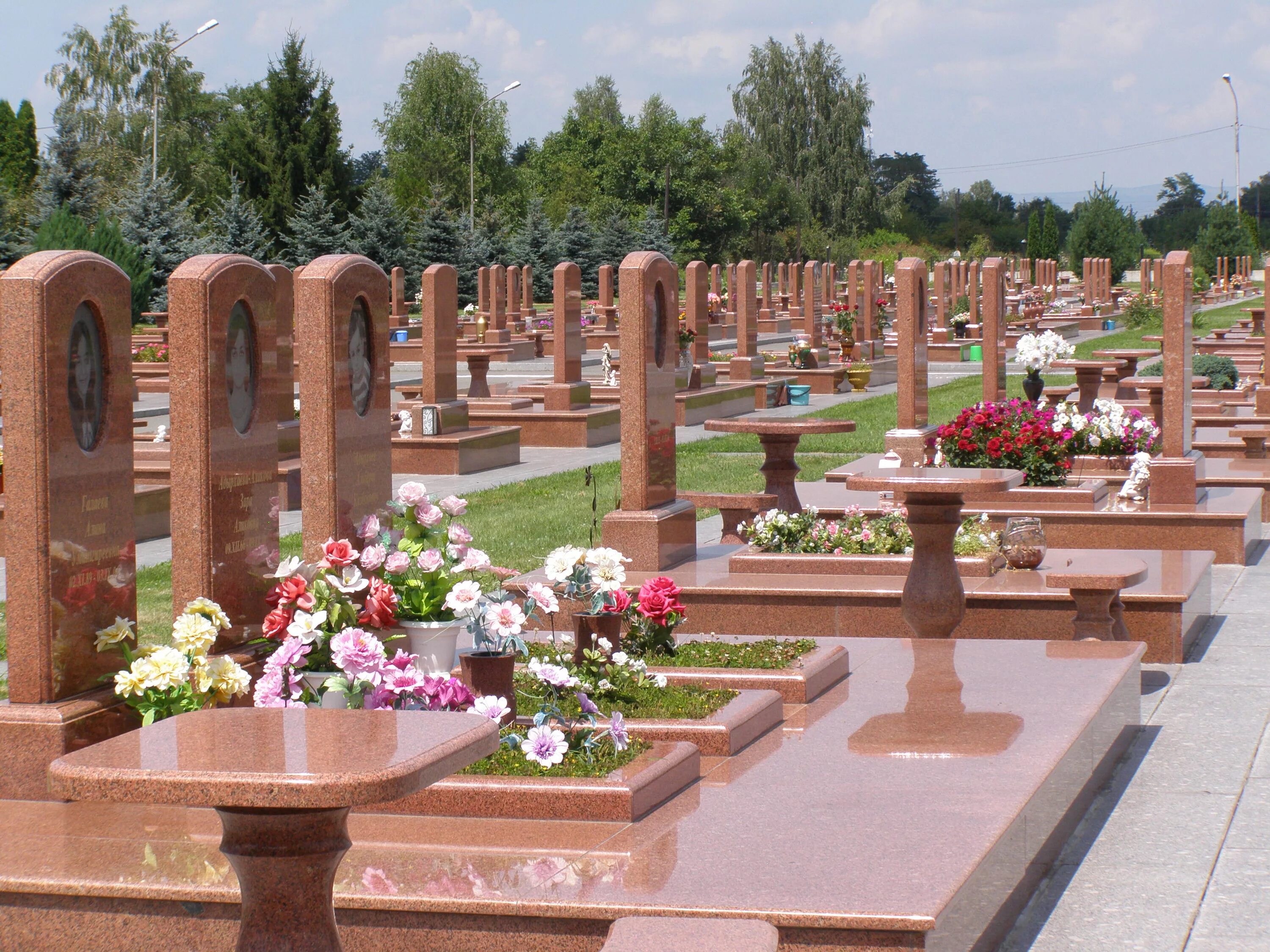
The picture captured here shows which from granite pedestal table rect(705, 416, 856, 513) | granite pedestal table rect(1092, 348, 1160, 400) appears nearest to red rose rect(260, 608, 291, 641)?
granite pedestal table rect(705, 416, 856, 513)

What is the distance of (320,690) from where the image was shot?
540cm

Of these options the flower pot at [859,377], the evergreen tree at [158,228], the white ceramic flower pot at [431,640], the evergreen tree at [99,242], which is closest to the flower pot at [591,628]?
the white ceramic flower pot at [431,640]

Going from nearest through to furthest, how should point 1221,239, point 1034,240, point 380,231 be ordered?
1. point 380,231
2. point 1034,240
3. point 1221,239

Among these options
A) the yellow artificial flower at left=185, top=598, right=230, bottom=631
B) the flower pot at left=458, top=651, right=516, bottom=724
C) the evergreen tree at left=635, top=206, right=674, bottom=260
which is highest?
the evergreen tree at left=635, top=206, right=674, bottom=260

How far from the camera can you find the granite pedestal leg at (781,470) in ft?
37.0

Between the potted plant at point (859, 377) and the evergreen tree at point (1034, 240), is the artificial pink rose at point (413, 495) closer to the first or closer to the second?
the potted plant at point (859, 377)

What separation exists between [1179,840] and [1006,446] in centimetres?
622

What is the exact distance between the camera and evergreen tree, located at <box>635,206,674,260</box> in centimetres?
5622

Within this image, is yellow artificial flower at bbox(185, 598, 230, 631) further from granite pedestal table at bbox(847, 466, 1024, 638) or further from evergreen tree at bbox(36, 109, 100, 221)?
evergreen tree at bbox(36, 109, 100, 221)

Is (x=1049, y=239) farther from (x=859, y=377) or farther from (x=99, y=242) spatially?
(x=99, y=242)

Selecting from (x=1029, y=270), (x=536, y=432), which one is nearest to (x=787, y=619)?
(x=536, y=432)

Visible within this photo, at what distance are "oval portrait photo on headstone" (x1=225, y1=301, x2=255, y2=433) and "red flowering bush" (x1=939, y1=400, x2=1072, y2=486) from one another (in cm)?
672

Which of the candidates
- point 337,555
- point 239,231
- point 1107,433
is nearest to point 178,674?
point 337,555

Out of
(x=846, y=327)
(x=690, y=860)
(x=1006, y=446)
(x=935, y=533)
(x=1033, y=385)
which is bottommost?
(x=690, y=860)
